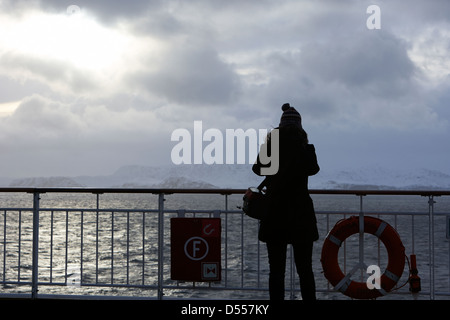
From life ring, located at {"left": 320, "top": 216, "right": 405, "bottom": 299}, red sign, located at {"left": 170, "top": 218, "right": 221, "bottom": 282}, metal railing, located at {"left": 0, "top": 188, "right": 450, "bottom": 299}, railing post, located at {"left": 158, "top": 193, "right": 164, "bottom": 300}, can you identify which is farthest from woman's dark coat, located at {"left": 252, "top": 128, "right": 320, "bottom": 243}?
railing post, located at {"left": 158, "top": 193, "right": 164, "bottom": 300}

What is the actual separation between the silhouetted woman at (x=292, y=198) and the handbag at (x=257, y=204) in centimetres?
5

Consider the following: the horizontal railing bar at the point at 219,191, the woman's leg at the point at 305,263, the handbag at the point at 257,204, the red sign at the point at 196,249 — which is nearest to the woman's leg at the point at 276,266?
the woman's leg at the point at 305,263

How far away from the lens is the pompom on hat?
12.9 feet

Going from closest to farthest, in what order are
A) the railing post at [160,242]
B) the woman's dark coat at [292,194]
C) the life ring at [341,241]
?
the woman's dark coat at [292,194] < the life ring at [341,241] < the railing post at [160,242]

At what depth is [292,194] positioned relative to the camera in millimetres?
3930

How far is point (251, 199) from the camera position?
13.3 ft

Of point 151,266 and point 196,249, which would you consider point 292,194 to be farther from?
point 151,266

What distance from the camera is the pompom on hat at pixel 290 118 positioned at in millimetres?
3928

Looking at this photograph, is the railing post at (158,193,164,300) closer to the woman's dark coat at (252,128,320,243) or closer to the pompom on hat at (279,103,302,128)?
the woman's dark coat at (252,128,320,243)

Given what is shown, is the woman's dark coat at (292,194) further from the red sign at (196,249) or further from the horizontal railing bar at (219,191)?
the red sign at (196,249)

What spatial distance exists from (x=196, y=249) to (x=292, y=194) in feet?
5.30

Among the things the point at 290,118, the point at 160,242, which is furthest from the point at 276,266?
the point at 160,242
